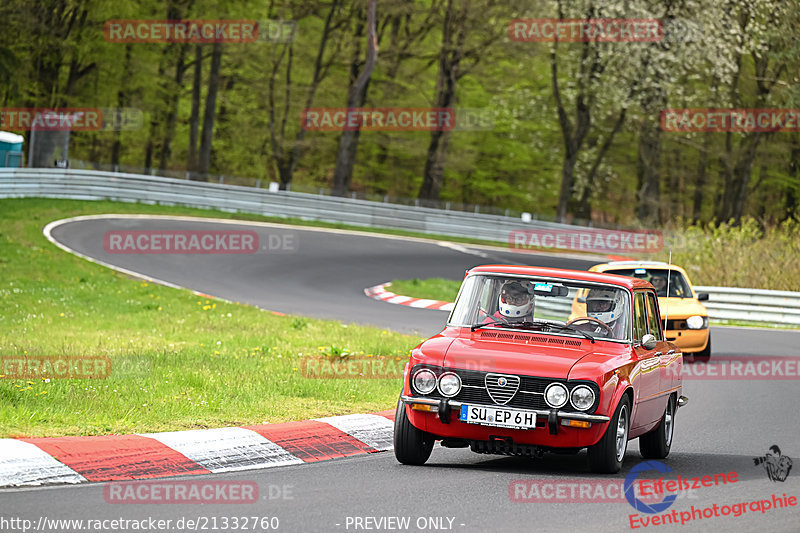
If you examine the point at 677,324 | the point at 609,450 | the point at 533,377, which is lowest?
the point at 677,324

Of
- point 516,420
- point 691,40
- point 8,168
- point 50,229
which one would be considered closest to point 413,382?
point 516,420

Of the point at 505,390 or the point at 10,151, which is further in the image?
the point at 10,151

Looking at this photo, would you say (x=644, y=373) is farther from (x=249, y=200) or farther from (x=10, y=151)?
(x=10, y=151)

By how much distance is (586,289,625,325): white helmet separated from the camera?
8.99 meters

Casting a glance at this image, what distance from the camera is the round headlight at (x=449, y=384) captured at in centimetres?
786

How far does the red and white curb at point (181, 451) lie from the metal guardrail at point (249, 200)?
93.8 ft

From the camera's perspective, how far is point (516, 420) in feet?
25.2

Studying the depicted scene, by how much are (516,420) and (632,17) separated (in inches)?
1592

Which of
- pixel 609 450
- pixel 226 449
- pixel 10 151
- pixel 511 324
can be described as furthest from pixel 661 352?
pixel 10 151

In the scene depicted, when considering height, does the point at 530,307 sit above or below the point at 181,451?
above

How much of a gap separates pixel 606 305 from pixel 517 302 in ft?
2.40

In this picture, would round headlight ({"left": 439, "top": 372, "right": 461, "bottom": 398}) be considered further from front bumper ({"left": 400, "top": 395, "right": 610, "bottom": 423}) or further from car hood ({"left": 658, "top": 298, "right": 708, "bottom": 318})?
car hood ({"left": 658, "top": 298, "right": 708, "bottom": 318})

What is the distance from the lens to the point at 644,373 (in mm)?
8680

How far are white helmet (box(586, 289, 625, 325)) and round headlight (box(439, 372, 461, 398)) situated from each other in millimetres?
1756
